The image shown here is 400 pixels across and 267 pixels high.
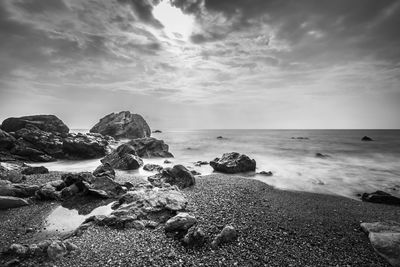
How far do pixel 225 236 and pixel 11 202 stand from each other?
1240 centimetres

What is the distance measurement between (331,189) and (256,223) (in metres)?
12.1

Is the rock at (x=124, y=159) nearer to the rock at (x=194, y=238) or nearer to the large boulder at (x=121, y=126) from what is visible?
the rock at (x=194, y=238)

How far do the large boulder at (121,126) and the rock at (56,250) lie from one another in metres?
75.3

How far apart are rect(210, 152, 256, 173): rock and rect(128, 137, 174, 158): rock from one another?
1461cm

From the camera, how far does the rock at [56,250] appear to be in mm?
7107

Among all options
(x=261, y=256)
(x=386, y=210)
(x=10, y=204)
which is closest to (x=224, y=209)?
(x=261, y=256)

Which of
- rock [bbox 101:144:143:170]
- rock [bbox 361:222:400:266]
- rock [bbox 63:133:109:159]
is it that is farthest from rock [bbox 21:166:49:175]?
rock [bbox 361:222:400:266]

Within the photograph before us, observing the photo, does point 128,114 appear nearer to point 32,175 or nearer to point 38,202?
point 32,175

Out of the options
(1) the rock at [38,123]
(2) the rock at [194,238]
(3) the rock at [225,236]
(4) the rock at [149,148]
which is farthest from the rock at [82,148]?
(3) the rock at [225,236]

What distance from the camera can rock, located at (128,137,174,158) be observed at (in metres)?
36.1

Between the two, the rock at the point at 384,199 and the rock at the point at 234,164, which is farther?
the rock at the point at 234,164

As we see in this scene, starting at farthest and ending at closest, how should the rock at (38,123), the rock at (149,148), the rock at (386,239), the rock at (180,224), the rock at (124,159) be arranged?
the rock at (38,123) < the rock at (149,148) < the rock at (124,159) < the rock at (180,224) < the rock at (386,239)

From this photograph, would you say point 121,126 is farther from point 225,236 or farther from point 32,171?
point 225,236

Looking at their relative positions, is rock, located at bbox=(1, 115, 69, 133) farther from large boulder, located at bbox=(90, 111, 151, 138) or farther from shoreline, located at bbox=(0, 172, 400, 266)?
shoreline, located at bbox=(0, 172, 400, 266)
